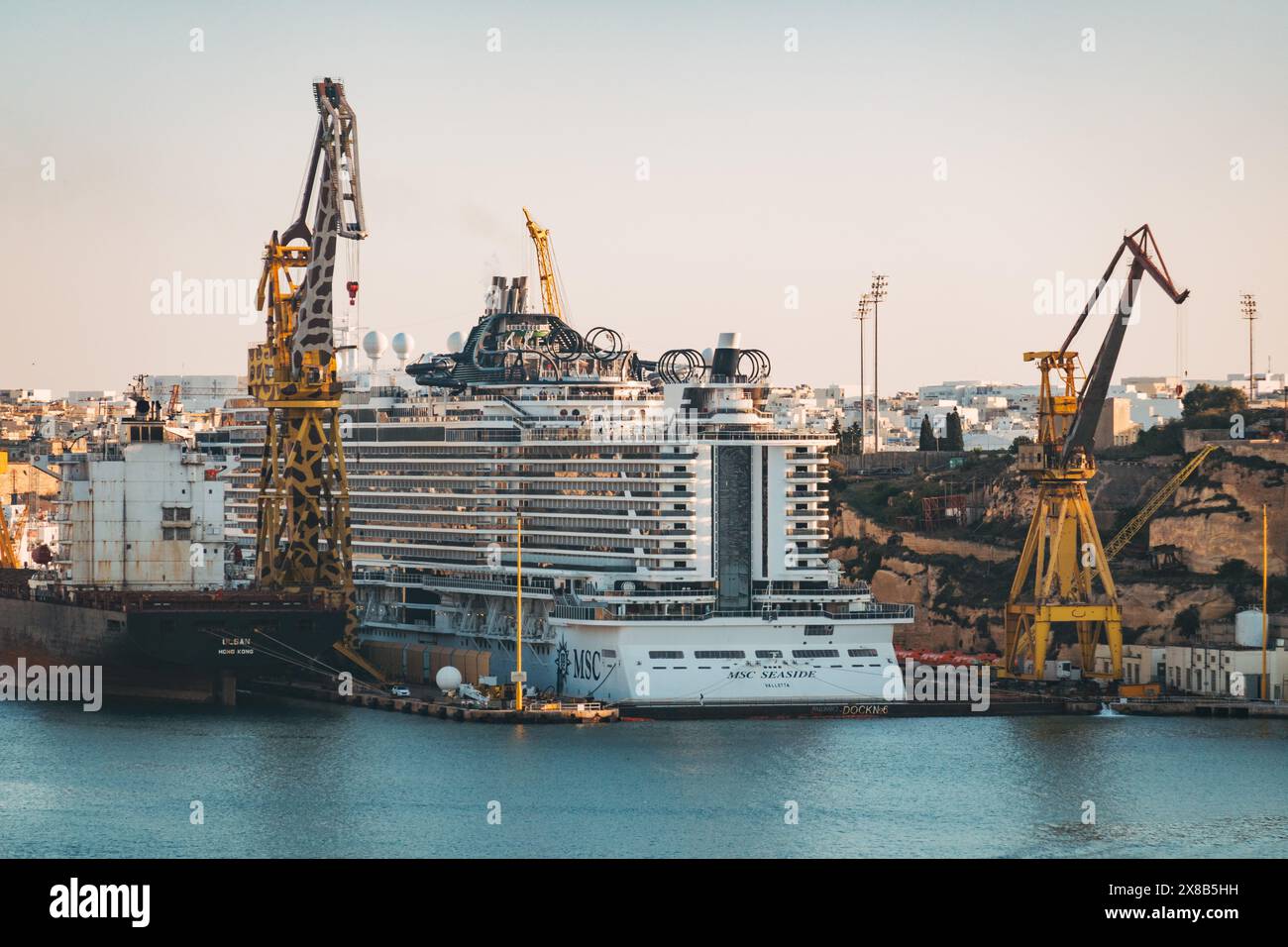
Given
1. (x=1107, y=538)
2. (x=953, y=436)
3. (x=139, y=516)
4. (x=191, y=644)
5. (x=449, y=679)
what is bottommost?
(x=449, y=679)

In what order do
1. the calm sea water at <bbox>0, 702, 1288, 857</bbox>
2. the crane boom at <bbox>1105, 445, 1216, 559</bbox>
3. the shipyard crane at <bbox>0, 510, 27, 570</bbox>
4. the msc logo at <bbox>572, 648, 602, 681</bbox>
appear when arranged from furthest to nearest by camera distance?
1. the shipyard crane at <bbox>0, 510, 27, 570</bbox>
2. the crane boom at <bbox>1105, 445, 1216, 559</bbox>
3. the msc logo at <bbox>572, 648, 602, 681</bbox>
4. the calm sea water at <bbox>0, 702, 1288, 857</bbox>

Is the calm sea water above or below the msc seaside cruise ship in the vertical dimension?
below

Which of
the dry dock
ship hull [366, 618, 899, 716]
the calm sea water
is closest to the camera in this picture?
the calm sea water

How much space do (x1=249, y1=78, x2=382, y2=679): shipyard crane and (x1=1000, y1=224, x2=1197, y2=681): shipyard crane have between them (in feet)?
66.5

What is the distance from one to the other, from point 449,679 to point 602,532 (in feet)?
20.1

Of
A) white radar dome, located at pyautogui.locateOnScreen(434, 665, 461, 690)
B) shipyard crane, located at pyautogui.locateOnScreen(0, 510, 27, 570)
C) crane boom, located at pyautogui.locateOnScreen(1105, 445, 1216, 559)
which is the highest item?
crane boom, located at pyautogui.locateOnScreen(1105, 445, 1216, 559)

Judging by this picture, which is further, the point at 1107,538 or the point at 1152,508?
the point at 1107,538

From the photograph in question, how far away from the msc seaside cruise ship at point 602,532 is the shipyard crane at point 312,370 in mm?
3462

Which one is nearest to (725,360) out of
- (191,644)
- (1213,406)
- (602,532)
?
(602,532)

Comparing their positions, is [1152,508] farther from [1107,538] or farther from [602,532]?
[602,532]

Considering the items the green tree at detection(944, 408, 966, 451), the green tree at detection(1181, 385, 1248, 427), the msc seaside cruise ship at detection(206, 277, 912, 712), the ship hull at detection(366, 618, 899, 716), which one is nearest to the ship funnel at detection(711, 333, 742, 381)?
the msc seaside cruise ship at detection(206, 277, 912, 712)

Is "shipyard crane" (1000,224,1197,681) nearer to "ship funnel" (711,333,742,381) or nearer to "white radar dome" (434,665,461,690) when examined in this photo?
"ship funnel" (711,333,742,381)

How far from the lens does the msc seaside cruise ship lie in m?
64.7

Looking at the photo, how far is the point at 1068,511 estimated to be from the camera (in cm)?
7169
